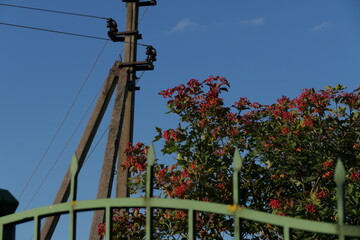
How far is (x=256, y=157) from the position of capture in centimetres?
1090

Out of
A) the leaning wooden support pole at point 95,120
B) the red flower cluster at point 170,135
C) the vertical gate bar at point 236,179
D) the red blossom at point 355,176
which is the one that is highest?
the leaning wooden support pole at point 95,120

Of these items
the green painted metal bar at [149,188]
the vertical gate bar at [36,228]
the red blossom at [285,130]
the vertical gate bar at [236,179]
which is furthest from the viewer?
the red blossom at [285,130]

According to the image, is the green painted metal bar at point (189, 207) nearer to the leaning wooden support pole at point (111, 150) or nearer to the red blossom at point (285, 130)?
the red blossom at point (285, 130)

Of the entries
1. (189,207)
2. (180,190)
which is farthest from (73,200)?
(180,190)

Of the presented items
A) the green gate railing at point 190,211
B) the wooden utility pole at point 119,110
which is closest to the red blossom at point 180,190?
the wooden utility pole at point 119,110

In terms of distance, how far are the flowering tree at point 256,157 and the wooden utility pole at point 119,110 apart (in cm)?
176

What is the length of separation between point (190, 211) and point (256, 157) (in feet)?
24.3

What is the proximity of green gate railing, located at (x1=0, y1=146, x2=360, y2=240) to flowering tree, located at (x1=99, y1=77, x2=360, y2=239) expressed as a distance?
19.6ft

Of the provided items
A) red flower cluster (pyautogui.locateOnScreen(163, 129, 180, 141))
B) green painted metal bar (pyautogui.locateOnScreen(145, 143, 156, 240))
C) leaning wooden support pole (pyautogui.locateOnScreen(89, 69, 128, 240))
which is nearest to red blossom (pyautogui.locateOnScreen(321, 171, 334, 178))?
red flower cluster (pyautogui.locateOnScreen(163, 129, 180, 141))

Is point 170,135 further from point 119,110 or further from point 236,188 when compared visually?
point 236,188

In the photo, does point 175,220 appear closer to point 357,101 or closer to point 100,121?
point 357,101

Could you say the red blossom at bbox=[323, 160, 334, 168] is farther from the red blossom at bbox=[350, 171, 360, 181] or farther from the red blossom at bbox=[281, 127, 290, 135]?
the red blossom at bbox=[281, 127, 290, 135]

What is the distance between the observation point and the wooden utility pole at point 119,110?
12.7 m

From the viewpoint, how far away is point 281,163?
35.3 ft
